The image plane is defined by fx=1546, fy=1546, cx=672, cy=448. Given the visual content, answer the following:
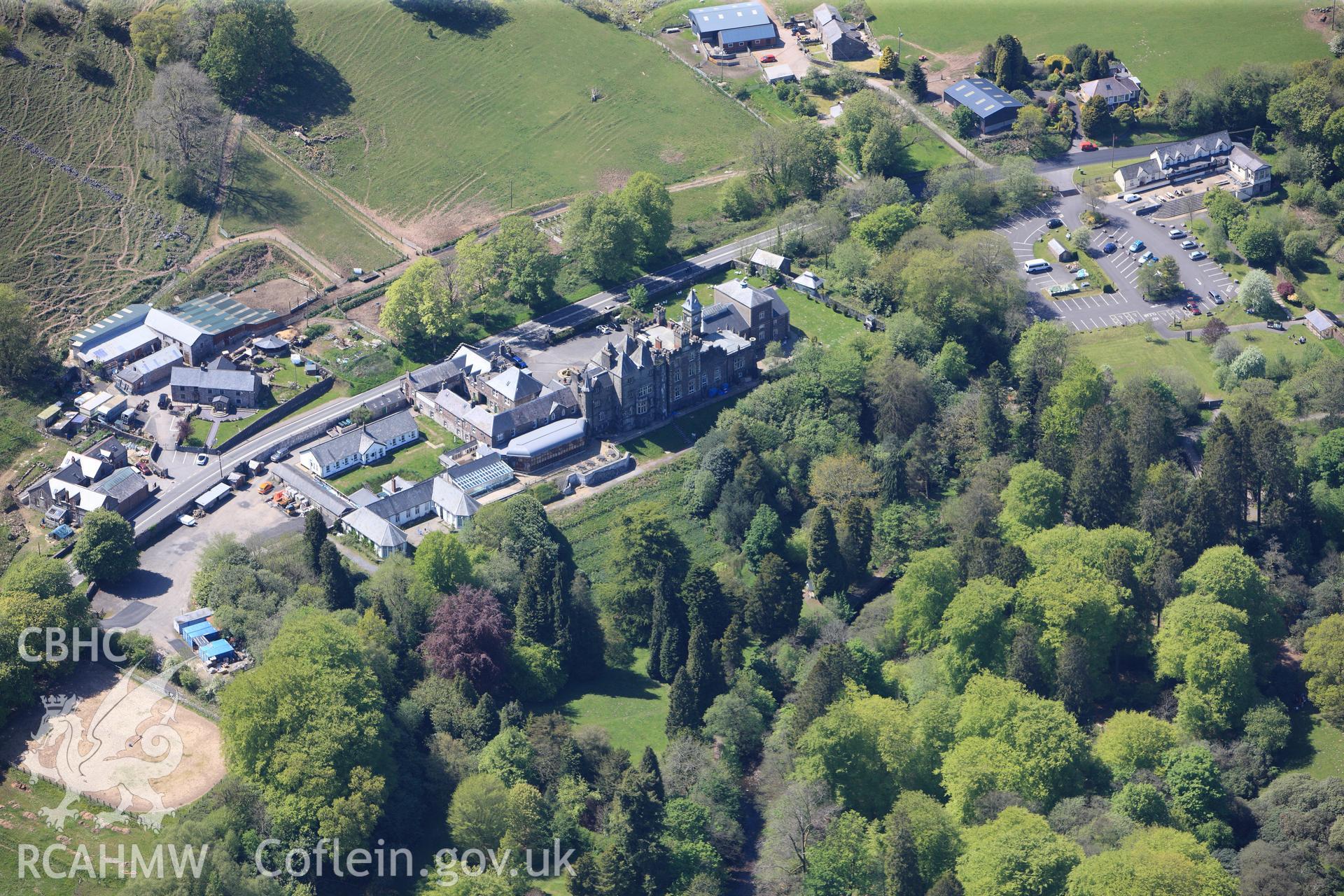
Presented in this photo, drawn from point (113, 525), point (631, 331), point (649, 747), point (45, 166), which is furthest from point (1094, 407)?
point (45, 166)

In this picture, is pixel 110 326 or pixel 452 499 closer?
pixel 452 499

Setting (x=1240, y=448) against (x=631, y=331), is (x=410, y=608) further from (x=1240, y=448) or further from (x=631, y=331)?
(x=1240, y=448)

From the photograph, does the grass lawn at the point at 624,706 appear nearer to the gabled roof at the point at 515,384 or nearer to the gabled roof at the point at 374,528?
the gabled roof at the point at 374,528

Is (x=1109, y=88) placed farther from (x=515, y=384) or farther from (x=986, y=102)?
(x=515, y=384)

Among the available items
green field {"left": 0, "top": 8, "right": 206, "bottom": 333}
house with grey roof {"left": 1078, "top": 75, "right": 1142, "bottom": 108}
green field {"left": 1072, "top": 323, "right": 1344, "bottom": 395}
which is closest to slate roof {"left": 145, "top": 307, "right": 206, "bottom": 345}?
green field {"left": 0, "top": 8, "right": 206, "bottom": 333}

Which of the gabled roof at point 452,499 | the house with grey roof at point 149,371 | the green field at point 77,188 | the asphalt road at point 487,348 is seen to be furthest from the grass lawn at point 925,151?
the house with grey roof at point 149,371

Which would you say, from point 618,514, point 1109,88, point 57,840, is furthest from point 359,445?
point 1109,88

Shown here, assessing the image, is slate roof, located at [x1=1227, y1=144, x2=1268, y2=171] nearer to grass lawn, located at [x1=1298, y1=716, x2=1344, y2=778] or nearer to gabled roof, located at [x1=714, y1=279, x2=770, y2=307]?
gabled roof, located at [x1=714, y1=279, x2=770, y2=307]
